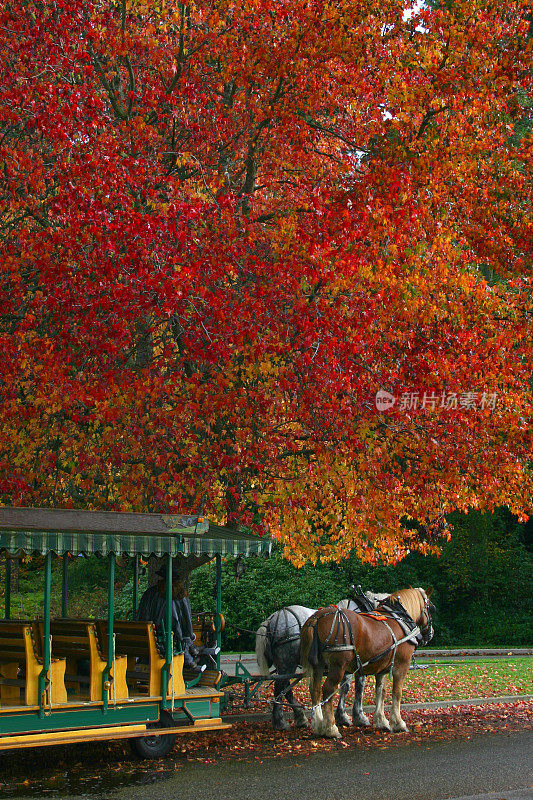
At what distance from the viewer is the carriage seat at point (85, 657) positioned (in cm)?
1097

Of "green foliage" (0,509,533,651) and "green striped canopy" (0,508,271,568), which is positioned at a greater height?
"green striped canopy" (0,508,271,568)

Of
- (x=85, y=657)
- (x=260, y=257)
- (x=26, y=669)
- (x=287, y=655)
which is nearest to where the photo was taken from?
(x=26, y=669)

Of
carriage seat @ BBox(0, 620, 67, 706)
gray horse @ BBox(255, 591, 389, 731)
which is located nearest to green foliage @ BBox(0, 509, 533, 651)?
gray horse @ BBox(255, 591, 389, 731)

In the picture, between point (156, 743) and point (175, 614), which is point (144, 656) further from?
point (156, 743)

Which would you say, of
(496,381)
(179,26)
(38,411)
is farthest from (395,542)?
(179,26)

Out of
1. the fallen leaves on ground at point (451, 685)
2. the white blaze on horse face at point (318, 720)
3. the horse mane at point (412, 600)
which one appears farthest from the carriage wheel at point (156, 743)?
the horse mane at point (412, 600)

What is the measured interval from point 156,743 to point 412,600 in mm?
4914

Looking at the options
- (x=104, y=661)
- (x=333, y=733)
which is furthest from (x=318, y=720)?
(x=104, y=661)

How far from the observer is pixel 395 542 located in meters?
17.9

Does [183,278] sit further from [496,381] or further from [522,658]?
[522,658]

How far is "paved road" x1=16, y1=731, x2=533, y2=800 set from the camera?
9.50m

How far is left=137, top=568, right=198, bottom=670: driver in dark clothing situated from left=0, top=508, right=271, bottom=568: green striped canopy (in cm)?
74

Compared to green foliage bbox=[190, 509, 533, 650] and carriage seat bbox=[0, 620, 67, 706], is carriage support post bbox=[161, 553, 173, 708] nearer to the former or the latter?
carriage seat bbox=[0, 620, 67, 706]

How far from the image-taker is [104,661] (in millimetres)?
11070
